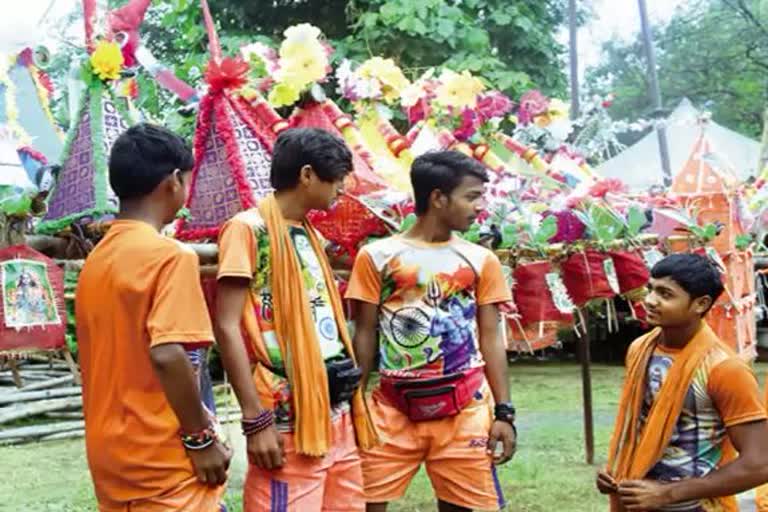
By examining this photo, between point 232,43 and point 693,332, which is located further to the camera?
point 232,43

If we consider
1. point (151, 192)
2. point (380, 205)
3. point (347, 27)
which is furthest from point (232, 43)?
point (151, 192)

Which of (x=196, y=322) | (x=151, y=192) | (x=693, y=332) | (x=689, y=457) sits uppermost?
(x=151, y=192)

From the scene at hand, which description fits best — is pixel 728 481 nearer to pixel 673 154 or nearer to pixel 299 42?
pixel 299 42

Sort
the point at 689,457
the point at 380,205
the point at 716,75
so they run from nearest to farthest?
the point at 689,457
the point at 380,205
the point at 716,75

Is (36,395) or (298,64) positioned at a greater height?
(298,64)

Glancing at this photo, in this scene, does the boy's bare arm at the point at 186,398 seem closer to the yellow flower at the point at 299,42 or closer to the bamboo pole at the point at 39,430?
the yellow flower at the point at 299,42

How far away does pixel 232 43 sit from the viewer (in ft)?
39.3

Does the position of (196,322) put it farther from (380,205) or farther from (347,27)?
(347,27)

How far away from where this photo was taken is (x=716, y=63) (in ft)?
83.9

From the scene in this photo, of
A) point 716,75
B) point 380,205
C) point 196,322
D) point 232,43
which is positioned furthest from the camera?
point 716,75

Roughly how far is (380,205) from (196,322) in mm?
2217

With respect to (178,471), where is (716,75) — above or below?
above

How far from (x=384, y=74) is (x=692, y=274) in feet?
11.9

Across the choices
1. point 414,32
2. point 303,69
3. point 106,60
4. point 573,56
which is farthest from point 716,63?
point 106,60
